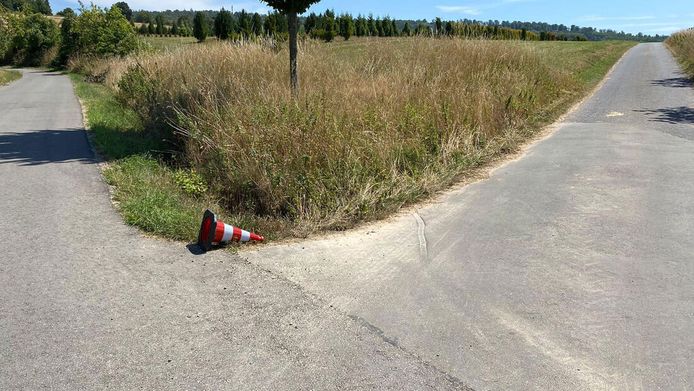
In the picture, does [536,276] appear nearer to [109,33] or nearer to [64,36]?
[109,33]

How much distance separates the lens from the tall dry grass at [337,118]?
5.72 metres

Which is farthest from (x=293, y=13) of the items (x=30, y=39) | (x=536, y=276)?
(x=30, y=39)

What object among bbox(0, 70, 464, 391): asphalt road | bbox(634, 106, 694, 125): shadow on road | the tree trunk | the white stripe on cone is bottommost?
bbox(0, 70, 464, 391): asphalt road

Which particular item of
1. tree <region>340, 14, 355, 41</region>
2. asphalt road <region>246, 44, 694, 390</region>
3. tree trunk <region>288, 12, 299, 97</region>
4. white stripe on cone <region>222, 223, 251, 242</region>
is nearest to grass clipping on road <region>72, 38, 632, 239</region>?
tree trunk <region>288, 12, 299, 97</region>

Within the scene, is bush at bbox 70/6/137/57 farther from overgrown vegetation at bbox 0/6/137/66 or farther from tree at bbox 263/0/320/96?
tree at bbox 263/0/320/96

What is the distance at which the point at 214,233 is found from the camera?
176 inches

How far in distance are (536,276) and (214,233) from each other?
2614 millimetres

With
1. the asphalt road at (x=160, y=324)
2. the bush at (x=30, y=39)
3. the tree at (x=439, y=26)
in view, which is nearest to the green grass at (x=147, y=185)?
the asphalt road at (x=160, y=324)

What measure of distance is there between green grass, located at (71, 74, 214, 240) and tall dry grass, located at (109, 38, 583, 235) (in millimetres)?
363

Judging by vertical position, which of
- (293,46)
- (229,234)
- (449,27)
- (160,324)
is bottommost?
(160,324)

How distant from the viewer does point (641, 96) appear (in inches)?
582

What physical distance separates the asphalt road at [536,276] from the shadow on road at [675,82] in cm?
1257

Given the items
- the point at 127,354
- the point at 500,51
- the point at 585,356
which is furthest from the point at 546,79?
the point at 127,354

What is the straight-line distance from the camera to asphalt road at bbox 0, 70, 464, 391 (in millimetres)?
2863
